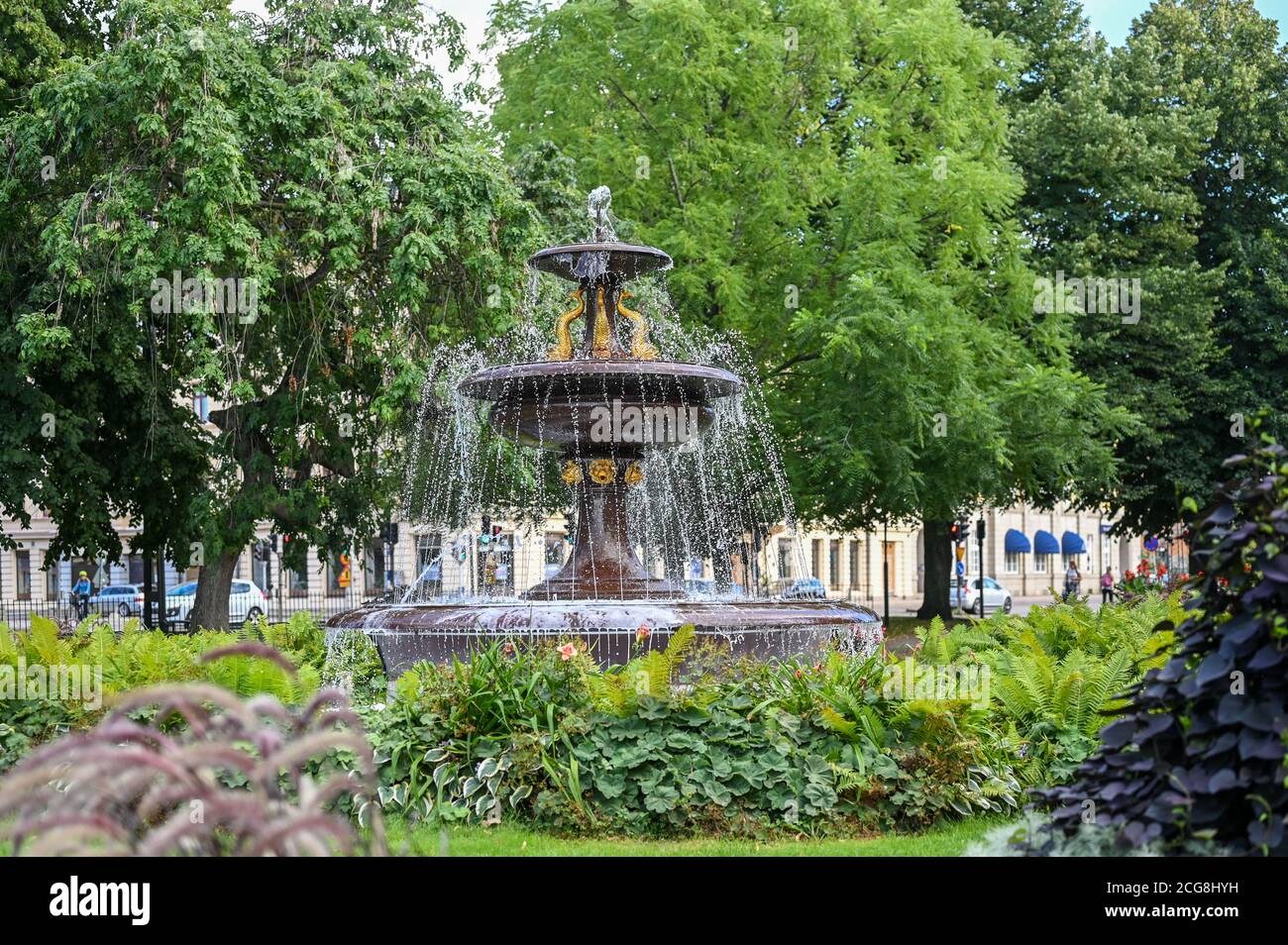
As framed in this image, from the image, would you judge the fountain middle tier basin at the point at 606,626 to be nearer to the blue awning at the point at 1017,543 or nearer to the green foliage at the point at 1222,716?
the green foliage at the point at 1222,716

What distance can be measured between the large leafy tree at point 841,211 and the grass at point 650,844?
16.3m

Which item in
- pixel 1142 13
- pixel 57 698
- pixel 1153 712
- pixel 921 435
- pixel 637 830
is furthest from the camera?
pixel 1142 13

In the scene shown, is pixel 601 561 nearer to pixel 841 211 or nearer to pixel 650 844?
pixel 650 844

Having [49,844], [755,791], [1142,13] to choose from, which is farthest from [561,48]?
[49,844]

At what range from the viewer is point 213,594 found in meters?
25.5

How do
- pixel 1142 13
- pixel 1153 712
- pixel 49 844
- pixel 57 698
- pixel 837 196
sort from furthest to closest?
1. pixel 1142 13
2. pixel 837 196
3. pixel 57 698
4. pixel 1153 712
5. pixel 49 844

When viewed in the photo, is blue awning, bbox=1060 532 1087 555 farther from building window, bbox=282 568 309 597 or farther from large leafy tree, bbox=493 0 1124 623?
large leafy tree, bbox=493 0 1124 623

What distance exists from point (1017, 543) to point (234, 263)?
57.9 metres

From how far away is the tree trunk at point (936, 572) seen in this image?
34.7 m

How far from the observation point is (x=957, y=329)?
2514 centimetres

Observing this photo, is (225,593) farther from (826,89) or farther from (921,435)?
(826,89)

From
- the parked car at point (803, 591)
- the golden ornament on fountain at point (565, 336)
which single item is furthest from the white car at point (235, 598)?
the golden ornament on fountain at point (565, 336)

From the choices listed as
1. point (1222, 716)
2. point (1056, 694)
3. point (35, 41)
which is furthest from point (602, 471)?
point (35, 41)
